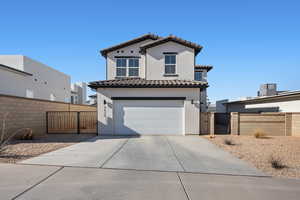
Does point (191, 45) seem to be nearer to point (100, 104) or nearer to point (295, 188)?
point (100, 104)

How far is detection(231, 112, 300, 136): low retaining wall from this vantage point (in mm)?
10773

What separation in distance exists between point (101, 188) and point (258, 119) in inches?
461

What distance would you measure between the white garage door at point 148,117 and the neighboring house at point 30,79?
10.0 metres

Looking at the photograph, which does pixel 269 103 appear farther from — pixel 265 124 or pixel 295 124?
pixel 265 124

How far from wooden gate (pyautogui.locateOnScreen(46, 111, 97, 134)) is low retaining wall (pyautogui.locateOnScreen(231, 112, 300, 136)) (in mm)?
10736

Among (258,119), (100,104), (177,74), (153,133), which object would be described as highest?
(177,74)

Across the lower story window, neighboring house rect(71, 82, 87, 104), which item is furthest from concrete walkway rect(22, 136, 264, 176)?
neighboring house rect(71, 82, 87, 104)

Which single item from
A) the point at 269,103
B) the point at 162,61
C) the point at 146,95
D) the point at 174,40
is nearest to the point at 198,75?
the point at 174,40

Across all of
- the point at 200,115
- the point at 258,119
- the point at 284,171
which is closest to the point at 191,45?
the point at 200,115

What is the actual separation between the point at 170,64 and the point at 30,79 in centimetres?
1588

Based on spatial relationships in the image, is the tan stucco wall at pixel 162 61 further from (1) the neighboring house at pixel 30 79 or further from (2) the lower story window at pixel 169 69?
(1) the neighboring house at pixel 30 79

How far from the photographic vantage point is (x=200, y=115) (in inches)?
436

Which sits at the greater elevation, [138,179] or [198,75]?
[198,75]

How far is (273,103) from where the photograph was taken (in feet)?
45.3
